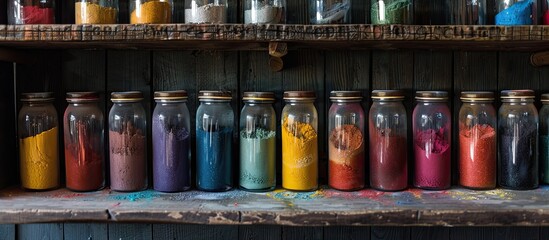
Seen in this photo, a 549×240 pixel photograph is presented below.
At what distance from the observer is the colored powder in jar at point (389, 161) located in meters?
1.23

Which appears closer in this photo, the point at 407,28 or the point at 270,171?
the point at 407,28

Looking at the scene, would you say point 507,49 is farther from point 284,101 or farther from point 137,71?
point 137,71

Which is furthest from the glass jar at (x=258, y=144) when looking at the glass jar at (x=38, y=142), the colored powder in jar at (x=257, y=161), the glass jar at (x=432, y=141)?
the glass jar at (x=38, y=142)

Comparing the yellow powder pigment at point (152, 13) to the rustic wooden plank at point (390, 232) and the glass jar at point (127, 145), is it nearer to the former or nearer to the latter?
the glass jar at point (127, 145)

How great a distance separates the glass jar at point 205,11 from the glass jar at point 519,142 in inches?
26.0

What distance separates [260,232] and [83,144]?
47 cm

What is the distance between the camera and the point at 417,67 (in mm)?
1371

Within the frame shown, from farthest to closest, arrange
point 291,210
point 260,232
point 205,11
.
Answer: point 260,232 → point 205,11 → point 291,210

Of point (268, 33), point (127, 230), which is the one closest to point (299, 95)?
point (268, 33)

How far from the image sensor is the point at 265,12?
1191 mm

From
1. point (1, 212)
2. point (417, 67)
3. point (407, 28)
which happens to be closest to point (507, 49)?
point (417, 67)

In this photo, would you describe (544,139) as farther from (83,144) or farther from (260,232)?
(83,144)

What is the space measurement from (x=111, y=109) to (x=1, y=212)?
323 millimetres

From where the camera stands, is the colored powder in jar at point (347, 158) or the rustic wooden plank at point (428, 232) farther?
the rustic wooden plank at point (428, 232)
